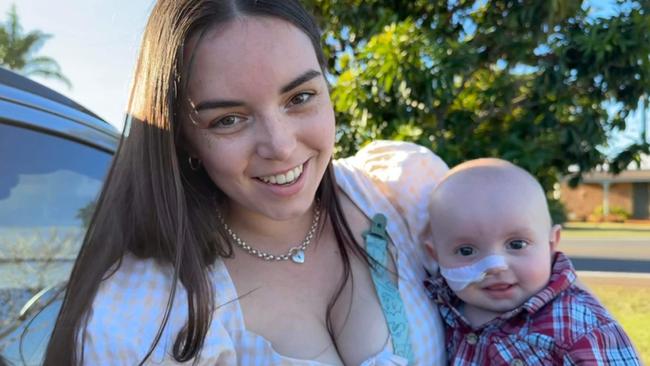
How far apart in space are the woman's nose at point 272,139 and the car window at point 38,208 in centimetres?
76

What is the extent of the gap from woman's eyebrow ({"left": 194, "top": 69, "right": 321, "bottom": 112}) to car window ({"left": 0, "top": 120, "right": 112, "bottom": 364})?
647mm

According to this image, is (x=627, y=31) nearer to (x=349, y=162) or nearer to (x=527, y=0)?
(x=527, y=0)

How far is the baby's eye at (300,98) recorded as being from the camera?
149cm

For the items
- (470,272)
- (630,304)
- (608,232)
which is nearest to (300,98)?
(470,272)

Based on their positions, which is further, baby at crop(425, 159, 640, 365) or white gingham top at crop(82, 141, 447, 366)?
baby at crop(425, 159, 640, 365)

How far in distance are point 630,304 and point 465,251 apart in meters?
6.30

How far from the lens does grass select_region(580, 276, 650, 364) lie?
5562 mm

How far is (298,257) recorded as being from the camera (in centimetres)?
176

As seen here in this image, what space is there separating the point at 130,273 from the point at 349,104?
5.56 feet

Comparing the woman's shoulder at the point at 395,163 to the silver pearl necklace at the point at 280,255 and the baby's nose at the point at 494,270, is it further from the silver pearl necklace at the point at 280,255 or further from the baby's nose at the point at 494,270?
the baby's nose at the point at 494,270

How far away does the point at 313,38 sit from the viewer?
1602 mm

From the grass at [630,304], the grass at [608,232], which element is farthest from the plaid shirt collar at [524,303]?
the grass at [608,232]

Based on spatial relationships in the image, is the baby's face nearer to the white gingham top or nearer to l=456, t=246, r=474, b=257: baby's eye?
l=456, t=246, r=474, b=257: baby's eye

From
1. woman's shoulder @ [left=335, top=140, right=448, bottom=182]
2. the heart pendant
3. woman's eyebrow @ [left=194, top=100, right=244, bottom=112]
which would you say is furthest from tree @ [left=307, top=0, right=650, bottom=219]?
woman's eyebrow @ [left=194, top=100, right=244, bottom=112]
